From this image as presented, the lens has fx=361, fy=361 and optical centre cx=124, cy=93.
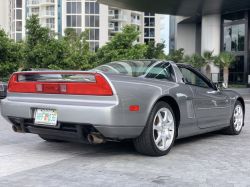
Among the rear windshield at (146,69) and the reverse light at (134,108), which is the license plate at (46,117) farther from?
the rear windshield at (146,69)

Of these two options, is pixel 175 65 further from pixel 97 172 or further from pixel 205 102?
pixel 97 172

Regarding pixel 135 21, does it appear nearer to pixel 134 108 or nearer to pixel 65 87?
pixel 65 87

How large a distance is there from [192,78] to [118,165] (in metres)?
2.30

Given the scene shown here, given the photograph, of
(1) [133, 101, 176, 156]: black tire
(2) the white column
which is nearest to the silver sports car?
(1) [133, 101, 176, 156]: black tire

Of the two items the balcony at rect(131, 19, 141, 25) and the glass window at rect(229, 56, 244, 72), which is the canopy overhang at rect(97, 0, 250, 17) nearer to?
the glass window at rect(229, 56, 244, 72)

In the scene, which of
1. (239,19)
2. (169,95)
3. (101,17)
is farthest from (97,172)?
(101,17)

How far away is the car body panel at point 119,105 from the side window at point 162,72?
0.25 ft

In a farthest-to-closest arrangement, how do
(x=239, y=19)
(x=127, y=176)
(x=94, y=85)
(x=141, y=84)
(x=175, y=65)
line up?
(x=239, y=19)
(x=175, y=65)
(x=141, y=84)
(x=94, y=85)
(x=127, y=176)

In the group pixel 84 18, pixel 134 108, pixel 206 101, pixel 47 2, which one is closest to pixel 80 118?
Answer: pixel 134 108

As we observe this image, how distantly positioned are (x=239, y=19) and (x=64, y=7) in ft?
109

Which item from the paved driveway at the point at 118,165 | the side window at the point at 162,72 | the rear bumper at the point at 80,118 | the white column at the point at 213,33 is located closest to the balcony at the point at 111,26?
the white column at the point at 213,33

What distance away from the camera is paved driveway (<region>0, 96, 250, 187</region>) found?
3545mm

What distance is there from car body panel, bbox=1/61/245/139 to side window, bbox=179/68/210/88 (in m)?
0.28

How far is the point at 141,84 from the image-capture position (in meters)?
4.48
